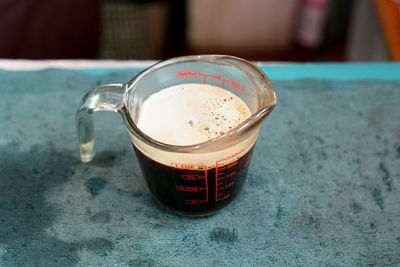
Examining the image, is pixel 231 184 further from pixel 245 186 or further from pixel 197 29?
pixel 197 29

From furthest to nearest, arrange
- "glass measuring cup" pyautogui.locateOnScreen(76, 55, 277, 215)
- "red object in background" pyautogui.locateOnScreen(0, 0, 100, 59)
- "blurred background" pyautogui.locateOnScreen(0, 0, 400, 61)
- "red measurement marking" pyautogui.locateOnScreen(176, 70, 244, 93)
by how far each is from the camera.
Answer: "blurred background" pyautogui.locateOnScreen(0, 0, 400, 61), "red object in background" pyautogui.locateOnScreen(0, 0, 100, 59), "red measurement marking" pyautogui.locateOnScreen(176, 70, 244, 93), "glass measuring cup" pyautogui.locateOnScreen(76, 55, 277, 215)

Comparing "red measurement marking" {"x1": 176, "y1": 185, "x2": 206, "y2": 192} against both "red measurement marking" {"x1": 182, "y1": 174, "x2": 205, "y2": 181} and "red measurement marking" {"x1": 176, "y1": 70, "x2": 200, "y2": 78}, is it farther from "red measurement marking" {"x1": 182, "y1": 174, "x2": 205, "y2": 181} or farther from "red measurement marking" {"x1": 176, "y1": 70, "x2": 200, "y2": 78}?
"red measurement marking" {"x1": 176, "y1": 70, "x2": 200, "y2": 78}

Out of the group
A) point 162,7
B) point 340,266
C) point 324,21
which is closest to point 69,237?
point 340,266

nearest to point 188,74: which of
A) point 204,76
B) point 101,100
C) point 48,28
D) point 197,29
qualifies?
point 204,76

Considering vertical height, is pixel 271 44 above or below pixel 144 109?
below

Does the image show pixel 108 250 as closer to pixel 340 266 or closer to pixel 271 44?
pixel 340 266

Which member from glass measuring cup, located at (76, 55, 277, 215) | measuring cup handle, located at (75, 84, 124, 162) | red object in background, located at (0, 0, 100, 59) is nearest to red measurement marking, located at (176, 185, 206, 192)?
glass measuring cup, located at (76, 55, 277, 215)
